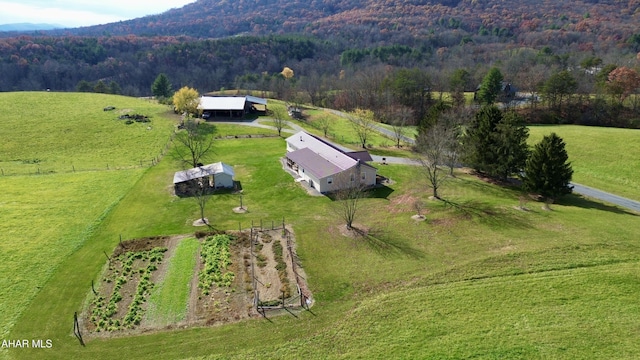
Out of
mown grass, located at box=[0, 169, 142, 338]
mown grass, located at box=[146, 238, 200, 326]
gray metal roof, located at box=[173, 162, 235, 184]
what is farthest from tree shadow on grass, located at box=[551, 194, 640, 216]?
mown grass, located at box=[0, 169, 142, 338]

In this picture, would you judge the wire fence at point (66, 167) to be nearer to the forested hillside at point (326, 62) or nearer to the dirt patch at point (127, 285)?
the dirt patch at point (127, 285)

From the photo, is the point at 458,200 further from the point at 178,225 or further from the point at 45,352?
the point at 45,352

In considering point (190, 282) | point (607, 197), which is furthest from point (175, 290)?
point (607, 197)

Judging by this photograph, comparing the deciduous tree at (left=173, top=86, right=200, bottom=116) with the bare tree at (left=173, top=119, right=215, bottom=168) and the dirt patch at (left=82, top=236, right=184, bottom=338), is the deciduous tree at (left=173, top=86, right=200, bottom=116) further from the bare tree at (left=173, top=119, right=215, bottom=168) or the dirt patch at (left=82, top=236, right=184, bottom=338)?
the dirt patch at (left=82, top=236, right=184, bottom=338)

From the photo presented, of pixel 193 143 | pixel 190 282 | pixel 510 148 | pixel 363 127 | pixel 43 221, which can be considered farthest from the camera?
pixel 363 127

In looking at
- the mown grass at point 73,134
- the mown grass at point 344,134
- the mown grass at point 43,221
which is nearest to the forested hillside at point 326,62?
the mown grass at point 344,134

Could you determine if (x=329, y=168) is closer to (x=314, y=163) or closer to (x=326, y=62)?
(x=314, y=163)
